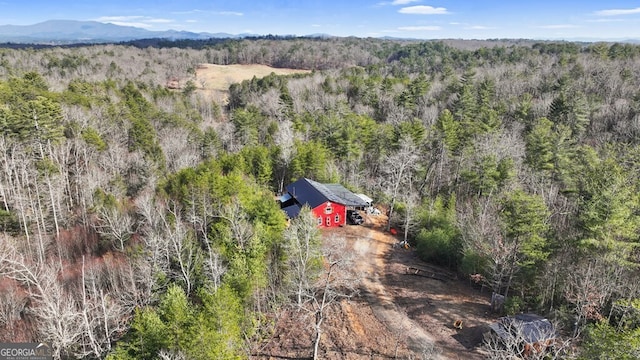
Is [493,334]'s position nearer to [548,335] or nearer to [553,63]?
[548,335]

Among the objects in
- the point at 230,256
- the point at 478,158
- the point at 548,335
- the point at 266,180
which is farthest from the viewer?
the point at 266,180

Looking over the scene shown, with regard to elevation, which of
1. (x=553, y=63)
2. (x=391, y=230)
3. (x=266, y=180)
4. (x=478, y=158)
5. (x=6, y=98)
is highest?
(x=553, y=63)

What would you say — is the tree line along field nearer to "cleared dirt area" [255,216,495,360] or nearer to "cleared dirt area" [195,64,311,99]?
"cleared dirt area" [255,216,495,360]

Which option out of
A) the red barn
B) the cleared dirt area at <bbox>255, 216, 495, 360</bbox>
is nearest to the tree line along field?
the cleared dirt area at <bbox>255, 216, 495, 360</bbox>

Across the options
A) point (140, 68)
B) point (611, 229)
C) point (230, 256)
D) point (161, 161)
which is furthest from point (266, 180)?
point (140, 68)

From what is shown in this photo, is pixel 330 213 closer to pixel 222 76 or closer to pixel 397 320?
pixel 397 320

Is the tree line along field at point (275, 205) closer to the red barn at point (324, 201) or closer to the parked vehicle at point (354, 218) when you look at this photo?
the parked vehicle at point (354, 218)
